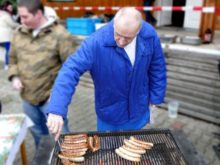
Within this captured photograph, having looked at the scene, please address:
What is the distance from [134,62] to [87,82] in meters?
4.55

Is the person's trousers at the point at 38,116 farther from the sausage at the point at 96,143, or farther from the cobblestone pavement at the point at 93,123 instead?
the sausage at the point at 96,143

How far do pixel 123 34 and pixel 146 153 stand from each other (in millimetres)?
845

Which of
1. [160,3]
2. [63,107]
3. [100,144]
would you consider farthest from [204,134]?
[160,3]

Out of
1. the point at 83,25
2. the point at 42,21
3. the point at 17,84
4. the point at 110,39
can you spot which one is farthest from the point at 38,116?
the point at 83,25

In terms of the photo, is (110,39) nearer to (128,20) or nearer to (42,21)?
(128,20)

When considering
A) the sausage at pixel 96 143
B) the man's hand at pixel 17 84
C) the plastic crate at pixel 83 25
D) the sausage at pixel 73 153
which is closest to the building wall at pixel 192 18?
the plastic crate at pixel 83 25

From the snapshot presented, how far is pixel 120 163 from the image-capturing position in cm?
189

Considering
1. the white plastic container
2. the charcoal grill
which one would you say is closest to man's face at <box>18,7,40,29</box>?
the charcoal grill

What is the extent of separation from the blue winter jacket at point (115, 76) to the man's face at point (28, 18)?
716mm

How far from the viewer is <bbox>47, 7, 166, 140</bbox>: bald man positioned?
1958 mm

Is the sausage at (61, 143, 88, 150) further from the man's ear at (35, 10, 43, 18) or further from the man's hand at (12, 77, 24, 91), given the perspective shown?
the man's ear at (35, 10, 43, 18)

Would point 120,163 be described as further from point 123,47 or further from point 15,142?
point 15,142

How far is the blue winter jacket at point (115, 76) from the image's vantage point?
6.81 feet

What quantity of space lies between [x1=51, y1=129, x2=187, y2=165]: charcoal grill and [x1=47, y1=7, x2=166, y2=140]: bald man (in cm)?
30
